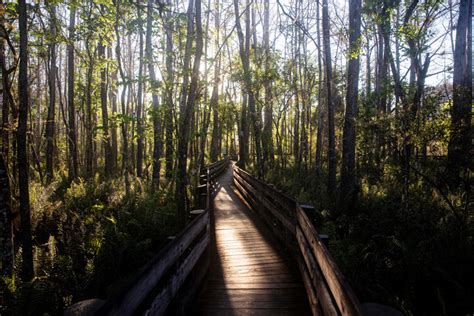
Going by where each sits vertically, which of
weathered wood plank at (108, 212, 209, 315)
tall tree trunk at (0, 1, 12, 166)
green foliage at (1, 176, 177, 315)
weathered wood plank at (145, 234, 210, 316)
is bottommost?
green foliage at (1, 176, 177, 315)

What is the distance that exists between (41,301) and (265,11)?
26.3 meters

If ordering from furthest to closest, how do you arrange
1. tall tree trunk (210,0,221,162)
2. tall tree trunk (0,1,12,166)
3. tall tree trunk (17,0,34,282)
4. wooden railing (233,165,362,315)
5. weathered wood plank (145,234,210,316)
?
1. tall tree trunk (210,0,221,162)
2. tall tree trunk (0,1,12,166)
3. tall tree trunk (17,0,34,282)
4. weathered wood plank (145,234,210,316)
5. wooden railing (233,165,362,315)

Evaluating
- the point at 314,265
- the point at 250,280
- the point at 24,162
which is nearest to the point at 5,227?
the point at 24,162

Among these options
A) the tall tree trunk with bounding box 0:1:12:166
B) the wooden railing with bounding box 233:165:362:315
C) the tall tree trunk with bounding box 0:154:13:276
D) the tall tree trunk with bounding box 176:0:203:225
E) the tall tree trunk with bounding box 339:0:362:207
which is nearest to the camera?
the wooden railing with bounding box 233:165:362:315

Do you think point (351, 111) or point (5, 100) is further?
point (351, 111)

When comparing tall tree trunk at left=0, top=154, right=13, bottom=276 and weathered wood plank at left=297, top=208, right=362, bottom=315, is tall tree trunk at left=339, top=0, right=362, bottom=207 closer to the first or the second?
weathered wood plank at left=297, top=208, right=362, bottom=315

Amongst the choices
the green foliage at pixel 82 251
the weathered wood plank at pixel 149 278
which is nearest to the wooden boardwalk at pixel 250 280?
the weathered wood plank at pixel 149 278

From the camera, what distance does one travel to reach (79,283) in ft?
17.8

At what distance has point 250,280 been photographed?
4.89 meters

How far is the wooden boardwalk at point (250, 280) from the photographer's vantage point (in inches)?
158

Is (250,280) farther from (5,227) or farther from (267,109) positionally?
(267,109)

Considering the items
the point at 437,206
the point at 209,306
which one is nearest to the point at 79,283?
the point at 209,306

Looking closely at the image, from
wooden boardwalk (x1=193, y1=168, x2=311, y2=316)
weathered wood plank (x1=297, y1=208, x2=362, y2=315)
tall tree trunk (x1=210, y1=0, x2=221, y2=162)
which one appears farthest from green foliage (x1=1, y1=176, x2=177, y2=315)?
tall tree trunk (x1=210, y1=0, x2=221, y2=162)

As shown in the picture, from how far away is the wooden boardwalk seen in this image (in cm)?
402
